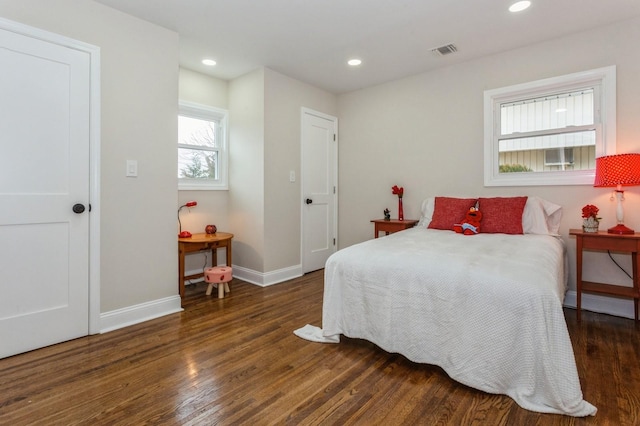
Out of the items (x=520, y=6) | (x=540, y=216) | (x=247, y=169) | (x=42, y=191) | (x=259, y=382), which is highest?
(x=520, y=6)

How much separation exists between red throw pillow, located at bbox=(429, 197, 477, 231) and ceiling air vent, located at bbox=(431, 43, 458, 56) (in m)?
1.48

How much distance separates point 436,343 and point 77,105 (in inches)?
112

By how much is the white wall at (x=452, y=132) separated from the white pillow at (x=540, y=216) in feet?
0.35

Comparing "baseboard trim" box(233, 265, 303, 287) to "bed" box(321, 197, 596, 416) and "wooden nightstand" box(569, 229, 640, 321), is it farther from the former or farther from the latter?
"wooden nightstand" box(569, 229, 640, 321)

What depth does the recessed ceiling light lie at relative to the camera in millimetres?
2492

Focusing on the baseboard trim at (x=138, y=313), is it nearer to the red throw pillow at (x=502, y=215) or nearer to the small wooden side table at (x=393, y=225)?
the small wooden side table at (x=393, y=225)

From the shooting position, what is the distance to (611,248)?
2588 millimetres

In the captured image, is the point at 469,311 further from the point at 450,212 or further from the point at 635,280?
the point at 635,280

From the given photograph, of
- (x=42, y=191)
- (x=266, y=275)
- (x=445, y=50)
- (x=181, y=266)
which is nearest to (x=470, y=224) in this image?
(x=445, y=50)

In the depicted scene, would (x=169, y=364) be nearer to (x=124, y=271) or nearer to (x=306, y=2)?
(x=124, y=271)

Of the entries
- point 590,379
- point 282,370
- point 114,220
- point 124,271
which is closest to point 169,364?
point 282,370

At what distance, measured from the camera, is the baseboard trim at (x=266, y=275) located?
3770 mm

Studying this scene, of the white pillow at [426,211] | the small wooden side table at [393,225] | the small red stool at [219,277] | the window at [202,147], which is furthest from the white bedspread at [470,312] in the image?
the window at [202,147]

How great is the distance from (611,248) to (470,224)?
102cm
